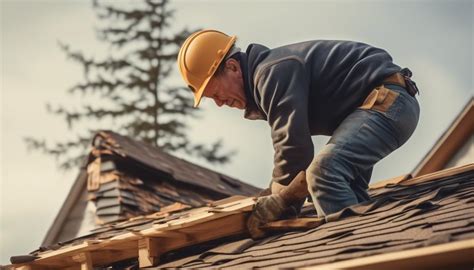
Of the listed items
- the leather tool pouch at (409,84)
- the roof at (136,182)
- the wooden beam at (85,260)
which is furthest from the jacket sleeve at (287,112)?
the roof at (136,182)

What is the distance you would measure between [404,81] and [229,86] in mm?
1130

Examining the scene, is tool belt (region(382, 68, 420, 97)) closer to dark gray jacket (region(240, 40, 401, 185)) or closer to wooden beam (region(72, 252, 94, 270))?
dark gray jacket (region(240, 40, 401, 185))

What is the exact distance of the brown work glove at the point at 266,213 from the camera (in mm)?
5309

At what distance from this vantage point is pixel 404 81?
5.60 metres

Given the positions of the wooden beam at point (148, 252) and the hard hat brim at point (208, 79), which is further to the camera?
the hard hat brim at point (208, 79)

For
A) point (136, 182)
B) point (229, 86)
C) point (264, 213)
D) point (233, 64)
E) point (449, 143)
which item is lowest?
point (449, 143)

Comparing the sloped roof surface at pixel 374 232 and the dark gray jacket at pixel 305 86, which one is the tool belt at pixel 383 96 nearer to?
the dark gray jacket at pixel 305 86

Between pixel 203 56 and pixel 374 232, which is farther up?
pixel 203 56

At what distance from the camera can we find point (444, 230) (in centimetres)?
389

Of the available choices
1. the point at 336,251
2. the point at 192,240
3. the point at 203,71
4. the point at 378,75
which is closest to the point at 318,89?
the point at 378,75

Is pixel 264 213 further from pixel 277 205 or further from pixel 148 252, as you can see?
pixel 148 252

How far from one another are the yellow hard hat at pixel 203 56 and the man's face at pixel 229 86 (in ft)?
0.18

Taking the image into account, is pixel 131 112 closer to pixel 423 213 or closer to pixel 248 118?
pixel 248 118

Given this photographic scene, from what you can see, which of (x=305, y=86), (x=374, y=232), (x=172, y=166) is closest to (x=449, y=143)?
(x=172, y=166)
